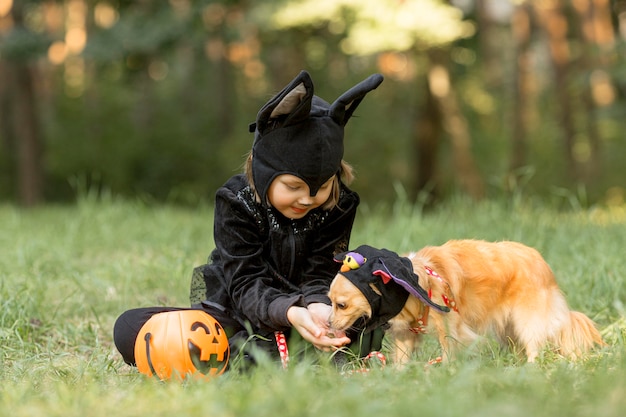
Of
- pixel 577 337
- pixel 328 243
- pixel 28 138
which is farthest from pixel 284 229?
pixel 28 138

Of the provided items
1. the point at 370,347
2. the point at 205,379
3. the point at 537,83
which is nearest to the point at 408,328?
the point at 370,347

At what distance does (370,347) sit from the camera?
382cm

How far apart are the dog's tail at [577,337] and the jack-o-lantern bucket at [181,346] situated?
61.6 inches

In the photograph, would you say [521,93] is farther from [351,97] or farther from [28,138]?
[351,97]

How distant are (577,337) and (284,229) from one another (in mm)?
1469

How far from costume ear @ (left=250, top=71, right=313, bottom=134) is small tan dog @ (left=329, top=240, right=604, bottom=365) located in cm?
64

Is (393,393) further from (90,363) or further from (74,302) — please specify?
(74,302)

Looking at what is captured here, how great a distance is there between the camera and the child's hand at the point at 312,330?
343 cm

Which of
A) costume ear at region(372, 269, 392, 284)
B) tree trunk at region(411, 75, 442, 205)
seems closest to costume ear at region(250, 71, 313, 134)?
costume ear at region(372, 269, 392, 284)

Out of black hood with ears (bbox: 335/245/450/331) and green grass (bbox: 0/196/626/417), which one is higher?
black hood with ears (bbox: 335/245/450/331)

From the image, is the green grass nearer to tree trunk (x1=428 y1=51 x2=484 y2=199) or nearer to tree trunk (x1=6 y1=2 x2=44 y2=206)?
tree trunk (x1=428 y1=51 x2=484 y2=199)

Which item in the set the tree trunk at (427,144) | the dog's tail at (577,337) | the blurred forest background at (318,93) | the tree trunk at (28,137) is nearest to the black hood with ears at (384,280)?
the dog's tail at (577,337)

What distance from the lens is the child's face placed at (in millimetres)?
3549

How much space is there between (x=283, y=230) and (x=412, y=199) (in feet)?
41.3
